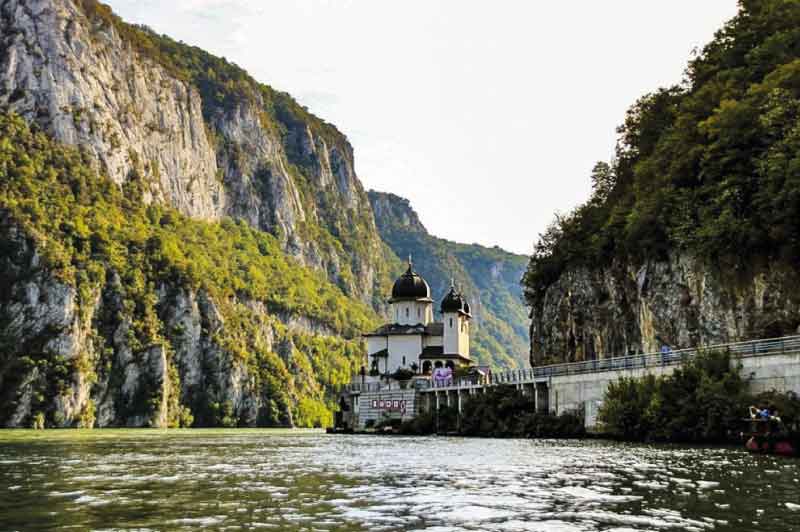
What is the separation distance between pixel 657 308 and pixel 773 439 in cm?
2422

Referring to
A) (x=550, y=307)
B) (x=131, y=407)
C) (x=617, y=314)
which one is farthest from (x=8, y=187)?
(x=617, y=314)

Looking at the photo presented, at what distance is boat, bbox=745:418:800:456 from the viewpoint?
38378 millimetres

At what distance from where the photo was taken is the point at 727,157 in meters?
57.0

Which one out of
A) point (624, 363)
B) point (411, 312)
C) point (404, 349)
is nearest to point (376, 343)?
point (404, 349)

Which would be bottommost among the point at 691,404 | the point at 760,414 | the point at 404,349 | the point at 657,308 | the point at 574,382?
the point at 760,414

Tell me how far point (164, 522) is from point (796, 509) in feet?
44.4

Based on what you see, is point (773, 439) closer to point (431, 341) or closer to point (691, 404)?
point (691, 404)

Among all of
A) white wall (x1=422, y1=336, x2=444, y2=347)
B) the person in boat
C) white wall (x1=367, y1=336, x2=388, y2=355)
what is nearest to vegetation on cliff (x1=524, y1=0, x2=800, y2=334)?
the person in boat

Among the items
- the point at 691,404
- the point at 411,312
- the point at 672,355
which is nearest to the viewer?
the point at 691,404

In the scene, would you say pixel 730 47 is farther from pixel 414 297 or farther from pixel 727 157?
pixel 414 297

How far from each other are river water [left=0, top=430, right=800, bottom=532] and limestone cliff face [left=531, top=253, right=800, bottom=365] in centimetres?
1433

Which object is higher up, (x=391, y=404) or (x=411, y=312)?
(x=411, y=312)

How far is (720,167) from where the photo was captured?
5806cm

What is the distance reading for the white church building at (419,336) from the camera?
112250 mm
